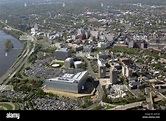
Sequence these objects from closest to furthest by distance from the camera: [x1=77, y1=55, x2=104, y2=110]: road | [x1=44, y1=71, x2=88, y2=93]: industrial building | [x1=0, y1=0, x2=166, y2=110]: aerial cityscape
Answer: [x1=0, y1=0, x2=166, y2=110]: aerial cityscape, [x1=77, y1=55, x2=104, y2=110]: road, [x1=44, y1=71, x2=88, y2=93]: industrial building

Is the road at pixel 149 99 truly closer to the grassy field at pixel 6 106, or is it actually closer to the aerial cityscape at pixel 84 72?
the aerial cityscape at pixel 84 72

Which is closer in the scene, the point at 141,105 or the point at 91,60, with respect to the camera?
the point at 141,105

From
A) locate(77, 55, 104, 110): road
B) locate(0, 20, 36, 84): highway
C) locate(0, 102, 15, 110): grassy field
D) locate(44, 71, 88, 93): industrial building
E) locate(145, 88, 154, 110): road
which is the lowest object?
locate(0, 20, 36, 84): highway

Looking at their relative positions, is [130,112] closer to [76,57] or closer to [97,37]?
[76,57]

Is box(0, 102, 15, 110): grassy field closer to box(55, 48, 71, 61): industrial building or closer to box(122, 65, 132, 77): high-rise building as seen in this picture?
box(122, 65, 132, 77): high-rise building

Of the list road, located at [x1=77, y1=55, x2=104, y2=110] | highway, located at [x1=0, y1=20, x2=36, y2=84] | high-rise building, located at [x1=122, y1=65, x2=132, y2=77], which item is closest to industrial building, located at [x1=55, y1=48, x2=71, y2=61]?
road, located at [x1=77, y1=55, x2=104, y2=110]

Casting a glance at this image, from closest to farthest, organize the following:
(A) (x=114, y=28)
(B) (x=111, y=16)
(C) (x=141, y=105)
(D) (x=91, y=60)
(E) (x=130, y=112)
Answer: (E) (x=130, y=112) → (C) (x=141, y=105) → (D) (x=91, y=60) → (A) (x=114, y=28) → (B) (x=111, y=16)

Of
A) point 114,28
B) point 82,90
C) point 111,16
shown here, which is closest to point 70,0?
point 111,16

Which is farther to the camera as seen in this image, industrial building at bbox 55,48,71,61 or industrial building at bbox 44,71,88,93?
industrial building at bbox 55,48,71,61

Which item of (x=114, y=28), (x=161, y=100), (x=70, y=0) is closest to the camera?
(x=161, y=100)

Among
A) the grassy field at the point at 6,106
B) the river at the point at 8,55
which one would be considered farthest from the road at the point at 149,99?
the river at the point at 8,55

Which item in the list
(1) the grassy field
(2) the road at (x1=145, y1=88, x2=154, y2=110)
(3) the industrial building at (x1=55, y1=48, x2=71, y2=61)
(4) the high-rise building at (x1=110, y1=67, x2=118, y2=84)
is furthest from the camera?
(3) the industrial building at (x1=55, y1=48, x2=71, y2=61)
